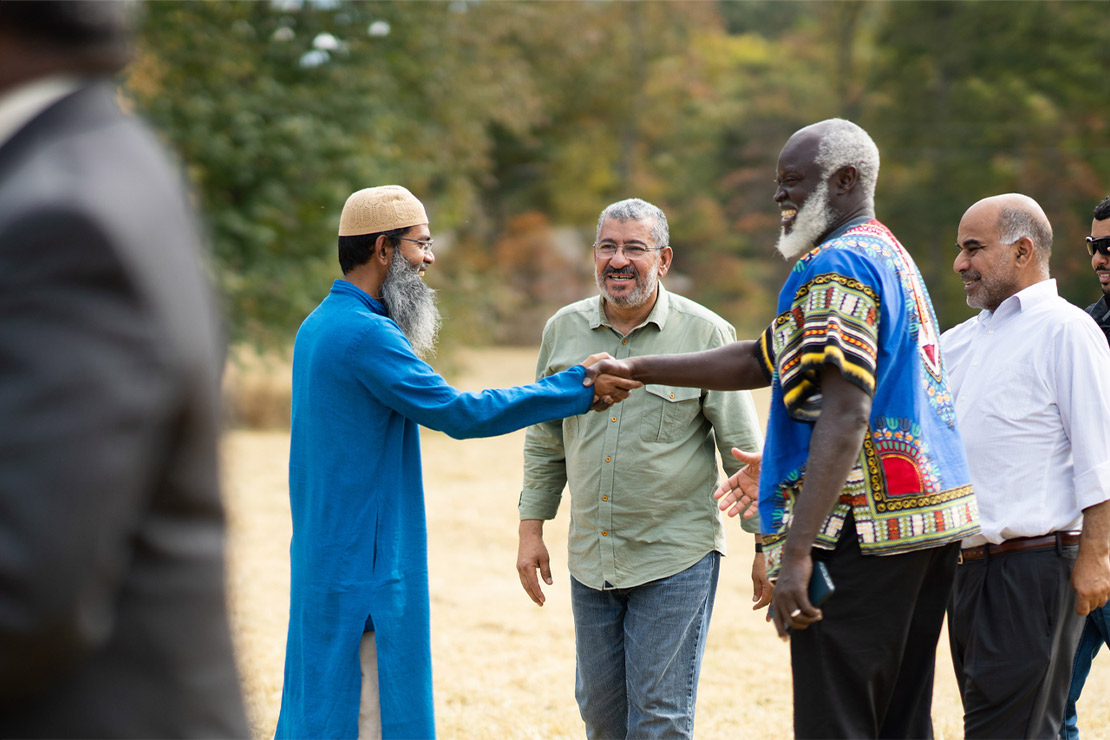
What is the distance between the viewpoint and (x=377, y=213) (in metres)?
3.93

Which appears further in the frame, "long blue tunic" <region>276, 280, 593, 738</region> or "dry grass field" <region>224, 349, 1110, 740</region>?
"dry grass field" <region>224, 349, 1110, 740</region>

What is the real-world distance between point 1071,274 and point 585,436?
2661 cm

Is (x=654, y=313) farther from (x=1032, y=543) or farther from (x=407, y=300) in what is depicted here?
(x=1032, y=543)

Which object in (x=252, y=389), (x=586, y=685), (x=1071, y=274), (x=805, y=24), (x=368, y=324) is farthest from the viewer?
(x=805, y=24)

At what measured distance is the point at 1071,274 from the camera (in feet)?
91.0

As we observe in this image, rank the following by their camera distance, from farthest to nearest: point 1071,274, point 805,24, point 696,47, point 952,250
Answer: point 805,24 → point 696,47 → point 952,250 → point 1071,274

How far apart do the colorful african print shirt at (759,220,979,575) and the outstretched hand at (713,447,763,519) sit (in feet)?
3.04

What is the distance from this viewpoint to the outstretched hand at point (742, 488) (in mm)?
4094

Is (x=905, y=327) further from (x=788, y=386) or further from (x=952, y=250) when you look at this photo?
(x=952, y=250)

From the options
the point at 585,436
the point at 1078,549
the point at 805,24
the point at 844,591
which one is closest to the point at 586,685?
the point at 585,436

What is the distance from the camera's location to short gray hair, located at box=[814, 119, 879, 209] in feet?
10.7

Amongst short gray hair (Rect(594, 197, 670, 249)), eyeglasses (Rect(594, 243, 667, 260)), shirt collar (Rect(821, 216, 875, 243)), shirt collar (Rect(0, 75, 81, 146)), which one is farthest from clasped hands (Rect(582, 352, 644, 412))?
shirt collar (Rect(0, 75, 81, 146))

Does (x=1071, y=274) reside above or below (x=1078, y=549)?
above

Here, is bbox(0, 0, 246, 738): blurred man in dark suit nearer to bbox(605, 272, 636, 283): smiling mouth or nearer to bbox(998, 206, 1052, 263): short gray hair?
bbox(605, 272, 636, 283): smiling mouth
